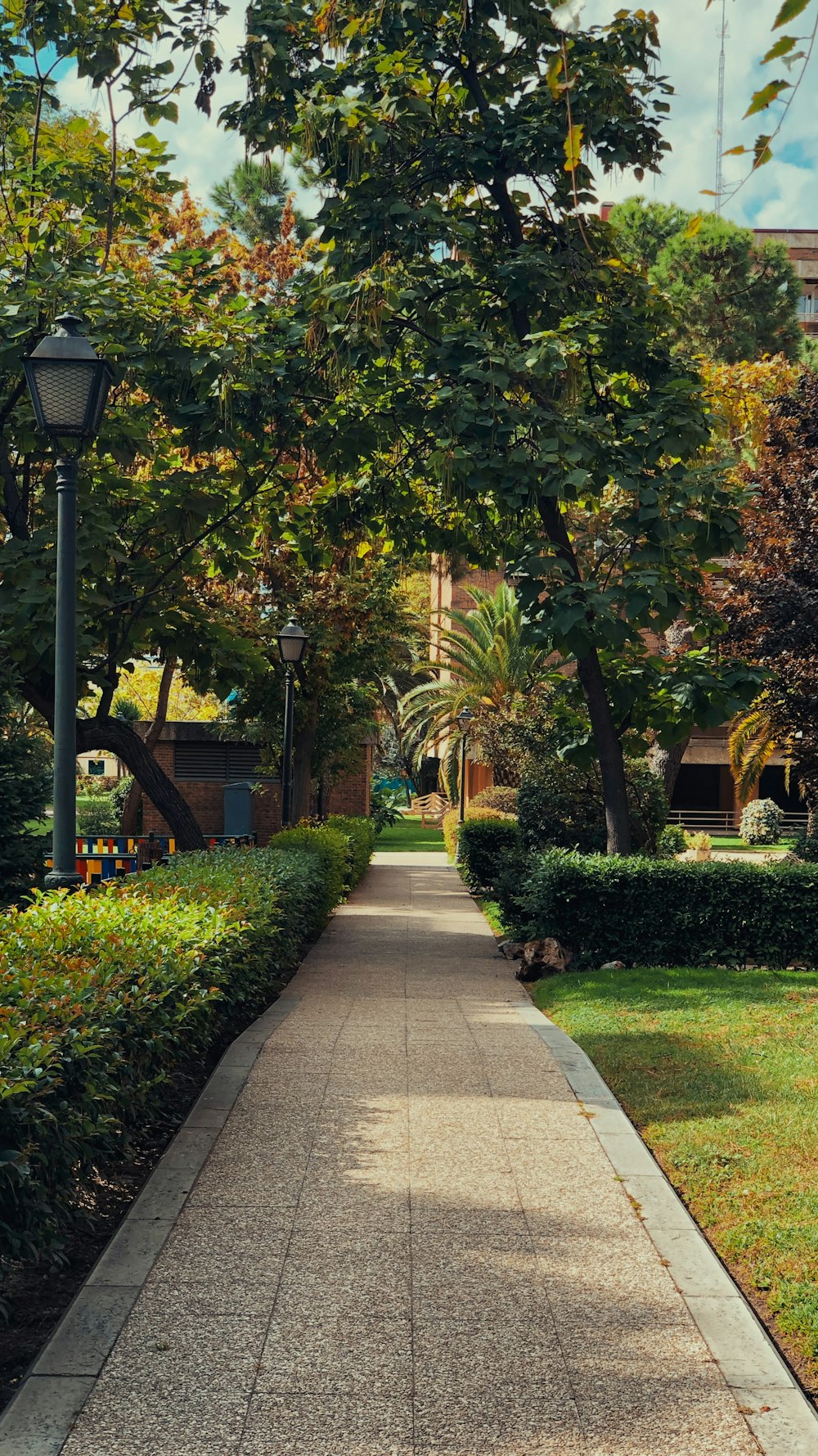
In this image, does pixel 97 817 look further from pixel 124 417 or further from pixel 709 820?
pixel 124 417

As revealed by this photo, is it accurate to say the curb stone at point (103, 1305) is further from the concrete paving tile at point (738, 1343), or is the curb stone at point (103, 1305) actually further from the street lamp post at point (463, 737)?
the street lamp post at point (463, 737)

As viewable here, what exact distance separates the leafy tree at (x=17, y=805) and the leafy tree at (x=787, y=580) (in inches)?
347

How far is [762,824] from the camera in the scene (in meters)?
37.3

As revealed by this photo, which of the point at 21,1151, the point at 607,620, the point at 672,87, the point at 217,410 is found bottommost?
the point at 21,1151

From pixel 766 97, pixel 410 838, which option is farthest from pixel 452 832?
pixel 766 97

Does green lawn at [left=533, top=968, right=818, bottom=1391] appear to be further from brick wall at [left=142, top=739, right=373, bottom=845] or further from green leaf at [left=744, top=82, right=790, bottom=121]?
brick wall at [left=142, top=739, right=373, bottom=845]

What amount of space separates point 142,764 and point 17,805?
1.91m

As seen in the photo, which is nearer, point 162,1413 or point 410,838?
point 162,1413

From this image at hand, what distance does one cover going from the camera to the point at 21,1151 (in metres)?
3.94

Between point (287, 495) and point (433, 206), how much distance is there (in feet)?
16.0

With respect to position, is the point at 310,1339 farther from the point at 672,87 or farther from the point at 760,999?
the point at 672,87

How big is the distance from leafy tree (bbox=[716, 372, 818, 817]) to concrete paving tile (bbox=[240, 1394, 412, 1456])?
13152mm

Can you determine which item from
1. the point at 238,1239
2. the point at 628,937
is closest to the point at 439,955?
the point at 628,937

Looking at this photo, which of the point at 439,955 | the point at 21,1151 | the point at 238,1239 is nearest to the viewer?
the point at 21,1151
